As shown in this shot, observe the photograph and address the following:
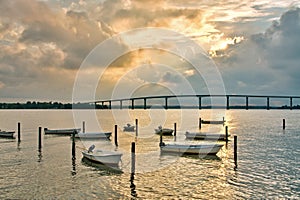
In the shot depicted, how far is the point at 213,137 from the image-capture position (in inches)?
2121

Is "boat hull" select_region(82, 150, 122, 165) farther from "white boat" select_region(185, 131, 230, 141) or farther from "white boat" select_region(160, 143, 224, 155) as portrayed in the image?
"white boat" select_region(185, 131, 230, 141)

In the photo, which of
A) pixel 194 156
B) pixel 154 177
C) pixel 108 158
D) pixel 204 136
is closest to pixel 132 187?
pixel 154 177

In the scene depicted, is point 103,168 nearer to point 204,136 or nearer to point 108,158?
point 108,158

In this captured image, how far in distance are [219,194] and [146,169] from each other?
8.81 metres

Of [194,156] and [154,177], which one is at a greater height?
[194,156]

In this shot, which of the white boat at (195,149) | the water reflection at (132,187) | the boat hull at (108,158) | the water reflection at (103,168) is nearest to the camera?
the water reflection at (132,187)

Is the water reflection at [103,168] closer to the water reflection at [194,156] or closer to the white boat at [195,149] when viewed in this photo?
the water reflection at [194,156]

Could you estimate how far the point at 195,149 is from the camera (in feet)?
121

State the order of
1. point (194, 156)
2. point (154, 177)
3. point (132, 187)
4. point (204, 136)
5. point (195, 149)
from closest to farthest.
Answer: point (132, 187)
point (154, 177)
point (194, 156)
point (195, 149)
point (204, 136)

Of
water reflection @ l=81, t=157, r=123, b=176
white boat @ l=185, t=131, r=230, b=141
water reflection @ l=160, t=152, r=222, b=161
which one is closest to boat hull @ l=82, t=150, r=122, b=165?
water reflection @ l=81, t=157, r=123, b=176

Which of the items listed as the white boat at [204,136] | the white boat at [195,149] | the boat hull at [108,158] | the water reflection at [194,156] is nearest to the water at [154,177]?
the water reflection at [194,156]

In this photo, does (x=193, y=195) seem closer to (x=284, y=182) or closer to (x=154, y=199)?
(x=154, y=199)

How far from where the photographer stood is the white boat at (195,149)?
1443 inches

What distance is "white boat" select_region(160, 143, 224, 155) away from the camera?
36.7 meters
